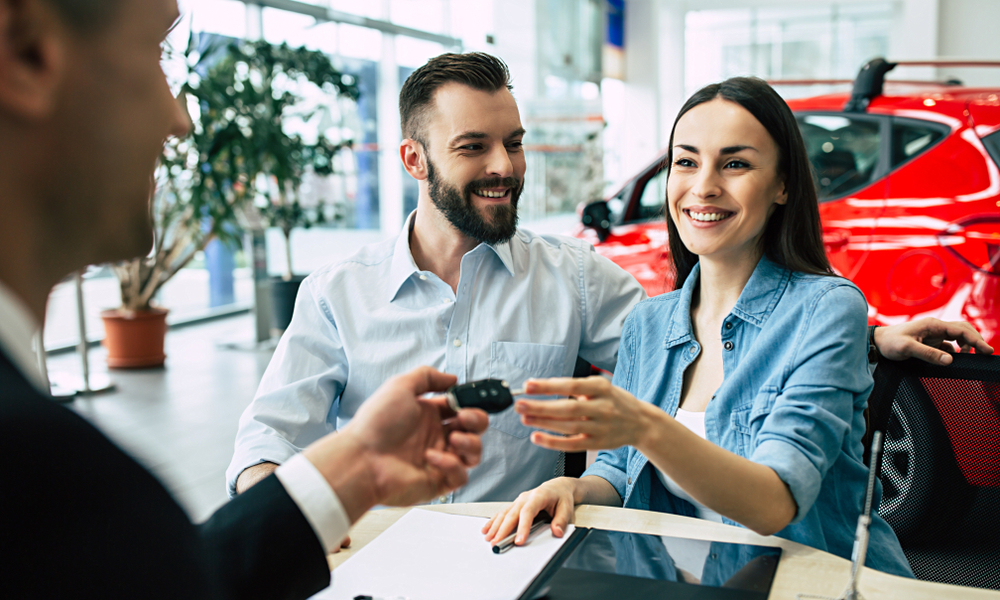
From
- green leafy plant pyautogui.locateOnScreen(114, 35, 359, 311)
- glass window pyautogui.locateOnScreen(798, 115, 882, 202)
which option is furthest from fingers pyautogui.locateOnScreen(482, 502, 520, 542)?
green leafy plant pyautogui.locateOnScreen(114, 35, 359, 311)

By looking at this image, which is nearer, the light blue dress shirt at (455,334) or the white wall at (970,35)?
the light blue dress shirt at (455,334)

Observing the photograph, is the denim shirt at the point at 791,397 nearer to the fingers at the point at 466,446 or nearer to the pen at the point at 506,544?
the pen at the point at 506,544

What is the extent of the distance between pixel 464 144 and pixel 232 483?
0.91 metres

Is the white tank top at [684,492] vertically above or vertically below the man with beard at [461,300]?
below

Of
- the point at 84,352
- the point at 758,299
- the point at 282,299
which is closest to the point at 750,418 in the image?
the point at 758,299

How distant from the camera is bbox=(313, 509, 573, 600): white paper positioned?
3.27 ft

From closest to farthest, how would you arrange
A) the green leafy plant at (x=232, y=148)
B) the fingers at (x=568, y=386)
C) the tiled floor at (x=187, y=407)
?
the fingers at (x=568, y=386)
the tiled floor at (x=187, y=407)
the green leafy plant at (x=232, y=148)

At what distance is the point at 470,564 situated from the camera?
1.07 m

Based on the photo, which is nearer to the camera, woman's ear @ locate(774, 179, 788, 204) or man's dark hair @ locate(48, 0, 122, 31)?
man's dark hair @ locate(48, 0, 122, 31)

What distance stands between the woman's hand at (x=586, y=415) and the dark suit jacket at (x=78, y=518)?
1.47 feet

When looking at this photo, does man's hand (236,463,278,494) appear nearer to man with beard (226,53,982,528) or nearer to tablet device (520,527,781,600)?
man with beard (226,53,982,528)

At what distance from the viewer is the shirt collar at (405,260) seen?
1756mm

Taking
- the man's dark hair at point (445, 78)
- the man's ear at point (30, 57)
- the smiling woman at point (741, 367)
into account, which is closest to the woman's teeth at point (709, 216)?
the smiling woman at point (741, 367)

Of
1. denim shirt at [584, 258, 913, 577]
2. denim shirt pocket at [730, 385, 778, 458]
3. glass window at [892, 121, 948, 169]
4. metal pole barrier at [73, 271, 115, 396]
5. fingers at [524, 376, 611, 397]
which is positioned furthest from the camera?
metal pole barrier at [73, 271, 115, 396]
